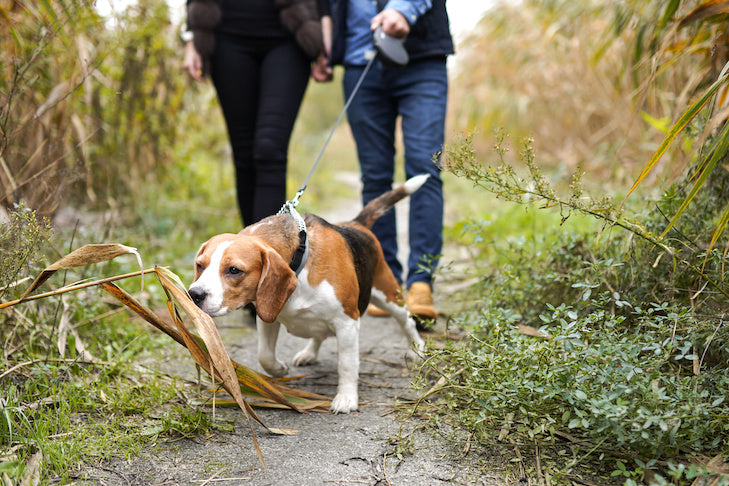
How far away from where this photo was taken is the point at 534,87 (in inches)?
310

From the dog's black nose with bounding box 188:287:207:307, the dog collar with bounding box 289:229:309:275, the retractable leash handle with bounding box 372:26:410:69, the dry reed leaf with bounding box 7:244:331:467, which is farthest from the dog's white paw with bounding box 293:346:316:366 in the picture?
the retractable leash handle with bounding box 372:26:410:69

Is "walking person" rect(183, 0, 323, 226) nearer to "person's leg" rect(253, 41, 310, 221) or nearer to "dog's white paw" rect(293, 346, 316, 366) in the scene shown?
"person's leg" rect(253, 41, 310, 221)

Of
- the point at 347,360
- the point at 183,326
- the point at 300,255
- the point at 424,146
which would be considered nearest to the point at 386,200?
the point at 424,146

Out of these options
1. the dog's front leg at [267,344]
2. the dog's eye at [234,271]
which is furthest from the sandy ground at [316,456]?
the dog's eye at [234,271]

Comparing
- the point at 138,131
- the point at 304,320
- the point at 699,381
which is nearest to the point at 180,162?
the point at 138,131

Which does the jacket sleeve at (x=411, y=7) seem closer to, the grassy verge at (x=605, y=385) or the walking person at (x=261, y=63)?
the walking person at (x=261, y=63)

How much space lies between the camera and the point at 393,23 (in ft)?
10.2

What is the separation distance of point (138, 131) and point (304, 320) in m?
3.54

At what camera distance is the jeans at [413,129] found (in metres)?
3.38

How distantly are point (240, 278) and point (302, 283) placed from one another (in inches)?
11.6

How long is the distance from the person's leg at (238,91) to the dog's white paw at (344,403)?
170 cm

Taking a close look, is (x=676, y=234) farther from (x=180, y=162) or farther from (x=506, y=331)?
(x=180, y=162)

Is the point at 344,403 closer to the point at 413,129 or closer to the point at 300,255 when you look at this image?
the point at 300,255

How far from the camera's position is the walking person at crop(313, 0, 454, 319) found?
3338mm
